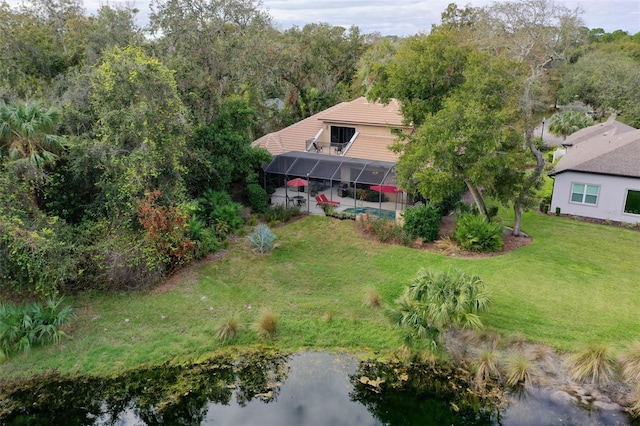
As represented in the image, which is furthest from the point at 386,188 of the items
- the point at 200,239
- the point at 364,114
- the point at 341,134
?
the point at 200,239

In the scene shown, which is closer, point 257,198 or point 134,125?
point 134,125

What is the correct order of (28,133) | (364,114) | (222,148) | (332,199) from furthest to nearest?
(364,114), (332,199), (222,148), (28,133)

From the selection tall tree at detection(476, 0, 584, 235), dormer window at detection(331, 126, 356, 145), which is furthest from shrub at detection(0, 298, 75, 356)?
tall tree at detection(476, 0, 584, 235)

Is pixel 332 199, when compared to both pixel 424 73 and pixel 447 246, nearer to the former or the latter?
pixel 447 246

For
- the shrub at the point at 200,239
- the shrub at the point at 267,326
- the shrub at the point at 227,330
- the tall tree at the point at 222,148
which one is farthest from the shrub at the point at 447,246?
the tall tree at the point at 222,148

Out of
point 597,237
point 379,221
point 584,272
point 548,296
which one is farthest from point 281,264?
point 597,237

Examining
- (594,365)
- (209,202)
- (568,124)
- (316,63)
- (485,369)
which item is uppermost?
(316,63)

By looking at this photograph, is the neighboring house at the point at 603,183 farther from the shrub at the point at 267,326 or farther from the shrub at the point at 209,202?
the shrub at the point at 267,326
